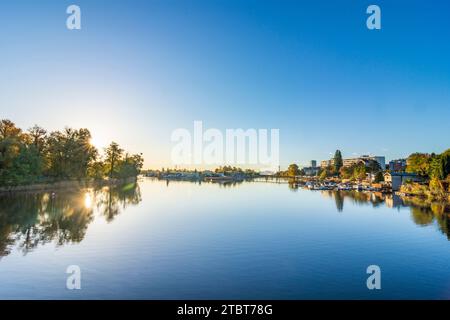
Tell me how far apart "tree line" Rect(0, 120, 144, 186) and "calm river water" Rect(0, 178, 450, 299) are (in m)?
20.5

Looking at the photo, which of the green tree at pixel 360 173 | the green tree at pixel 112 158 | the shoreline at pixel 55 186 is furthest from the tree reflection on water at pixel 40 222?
the green tree at pixel 360 173

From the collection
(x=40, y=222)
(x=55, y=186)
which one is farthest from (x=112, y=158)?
(x=40, y=222)

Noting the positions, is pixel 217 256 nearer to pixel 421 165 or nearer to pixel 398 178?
pixel 398 178

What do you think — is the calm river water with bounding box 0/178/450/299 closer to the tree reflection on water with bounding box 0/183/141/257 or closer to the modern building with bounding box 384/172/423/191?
the tree reflection on water with bounding box 0/183/141/257

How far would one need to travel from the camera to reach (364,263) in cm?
2434

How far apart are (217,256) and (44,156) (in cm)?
7331

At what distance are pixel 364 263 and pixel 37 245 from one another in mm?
24879

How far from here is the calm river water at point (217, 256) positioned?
717 inches

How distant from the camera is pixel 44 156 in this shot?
8369cm

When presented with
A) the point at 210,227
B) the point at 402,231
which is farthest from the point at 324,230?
the point at 210,227

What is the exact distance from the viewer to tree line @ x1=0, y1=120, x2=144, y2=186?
206 ft

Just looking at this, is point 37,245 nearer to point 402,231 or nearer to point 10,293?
point 10,293

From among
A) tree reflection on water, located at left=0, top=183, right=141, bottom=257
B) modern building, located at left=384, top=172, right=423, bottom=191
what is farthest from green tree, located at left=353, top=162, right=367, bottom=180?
tree reflection on water, located at left=0, top=183, right=141, bottom=257

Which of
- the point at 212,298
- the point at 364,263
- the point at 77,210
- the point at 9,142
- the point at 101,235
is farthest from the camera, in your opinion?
the point at 9,142
